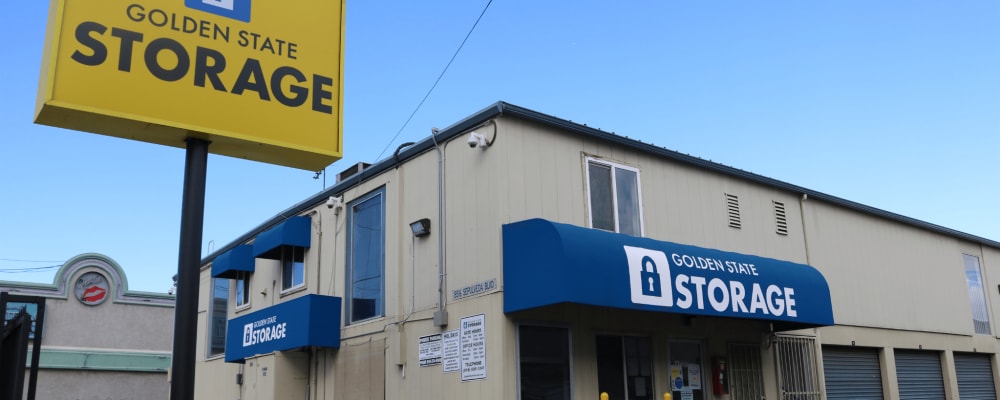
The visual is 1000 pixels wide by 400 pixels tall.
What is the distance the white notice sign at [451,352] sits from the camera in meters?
12.0

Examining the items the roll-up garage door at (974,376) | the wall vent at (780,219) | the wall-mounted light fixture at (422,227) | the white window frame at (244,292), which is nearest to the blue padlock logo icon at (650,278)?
the wall-mounted light fixture at (422,227)

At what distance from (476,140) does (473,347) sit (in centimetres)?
278

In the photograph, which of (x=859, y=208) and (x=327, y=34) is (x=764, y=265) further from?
(x=327, y=34)

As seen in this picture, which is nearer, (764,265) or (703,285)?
(703,285)

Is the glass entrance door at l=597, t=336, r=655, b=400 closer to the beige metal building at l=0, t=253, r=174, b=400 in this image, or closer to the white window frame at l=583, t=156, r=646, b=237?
the white window frame at l=583, t=156, r=646, b=237

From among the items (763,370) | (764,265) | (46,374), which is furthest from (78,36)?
(46,374)

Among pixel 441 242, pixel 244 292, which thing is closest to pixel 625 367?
pixel 441 242

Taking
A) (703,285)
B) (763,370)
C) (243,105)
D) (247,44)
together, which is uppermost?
(247,44)

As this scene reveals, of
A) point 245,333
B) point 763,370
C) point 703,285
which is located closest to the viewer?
point 703,285

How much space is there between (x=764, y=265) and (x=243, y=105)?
8.51 meters

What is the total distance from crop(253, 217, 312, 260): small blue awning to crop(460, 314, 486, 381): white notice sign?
5.73m

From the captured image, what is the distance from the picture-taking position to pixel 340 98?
8789 mm

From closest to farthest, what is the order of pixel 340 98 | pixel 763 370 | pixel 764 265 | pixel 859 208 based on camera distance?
pixel 340 98 → pixel 764 265 → pixel 763 370 → pixel 859 208

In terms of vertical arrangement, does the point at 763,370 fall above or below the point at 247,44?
below
